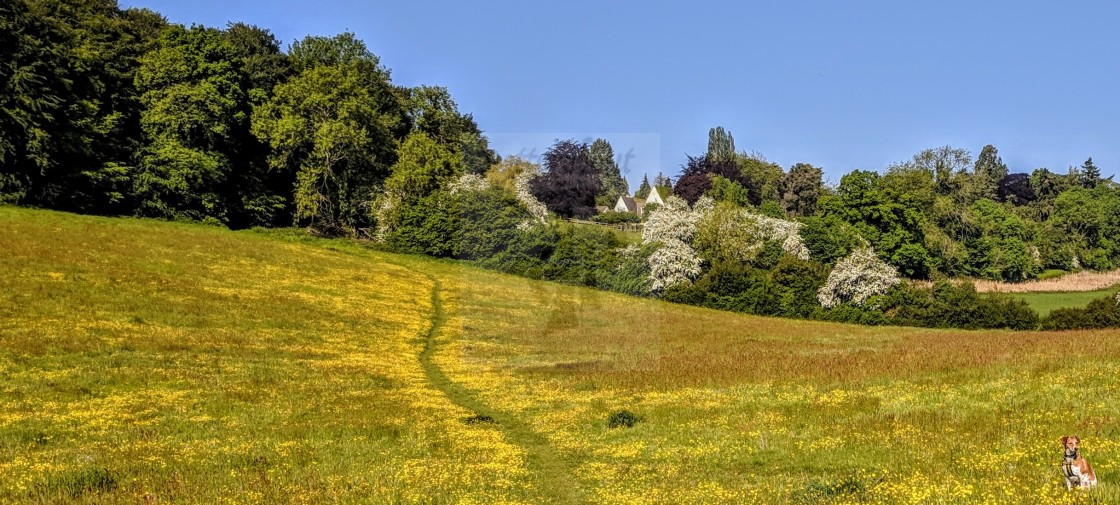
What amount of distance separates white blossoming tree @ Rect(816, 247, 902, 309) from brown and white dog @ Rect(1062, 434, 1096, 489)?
220 feet

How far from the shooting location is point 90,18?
276 feet

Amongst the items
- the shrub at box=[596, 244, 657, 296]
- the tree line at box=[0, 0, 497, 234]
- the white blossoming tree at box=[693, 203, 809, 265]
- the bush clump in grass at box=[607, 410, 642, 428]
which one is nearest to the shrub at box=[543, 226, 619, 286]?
the shrub at box=[596, 244, 657, 296]

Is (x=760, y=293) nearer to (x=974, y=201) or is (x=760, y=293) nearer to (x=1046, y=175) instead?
(x=974, y=201)

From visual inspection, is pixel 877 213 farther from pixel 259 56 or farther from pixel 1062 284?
pixel 259 56

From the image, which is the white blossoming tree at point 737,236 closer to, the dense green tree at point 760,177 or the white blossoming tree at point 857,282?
the white blossoming tree at point 857,282

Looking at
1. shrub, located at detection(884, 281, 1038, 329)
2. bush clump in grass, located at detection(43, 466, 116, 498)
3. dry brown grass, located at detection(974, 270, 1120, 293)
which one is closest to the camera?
bush clump in grass, located at detection(43, 466, 116, 498)

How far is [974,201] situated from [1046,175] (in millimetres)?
53306

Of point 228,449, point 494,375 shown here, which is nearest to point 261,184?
point 494,375

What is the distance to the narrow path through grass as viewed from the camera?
14219 millimetres

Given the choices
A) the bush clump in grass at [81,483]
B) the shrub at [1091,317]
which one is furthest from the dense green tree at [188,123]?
the shrub at [1091,317]

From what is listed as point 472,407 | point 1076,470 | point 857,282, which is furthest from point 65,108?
point 1076,470

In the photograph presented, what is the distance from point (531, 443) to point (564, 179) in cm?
10724

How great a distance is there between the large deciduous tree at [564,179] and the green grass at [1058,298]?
223 ft

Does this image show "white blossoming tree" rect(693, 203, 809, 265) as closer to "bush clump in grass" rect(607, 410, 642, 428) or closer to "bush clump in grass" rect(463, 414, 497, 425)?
"bush clump in grass" rect(463, 414, 497, 425)
